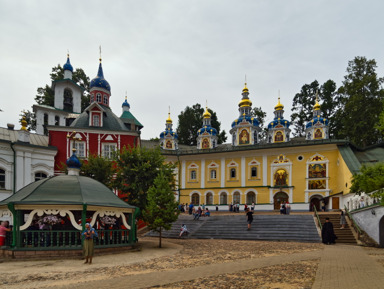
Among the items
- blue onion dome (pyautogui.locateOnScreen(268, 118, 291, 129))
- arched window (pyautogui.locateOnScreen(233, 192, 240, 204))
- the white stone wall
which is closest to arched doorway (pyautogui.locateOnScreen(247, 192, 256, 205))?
arched window (pyautogui.locateOnScreen(233, 192, 240, 204))

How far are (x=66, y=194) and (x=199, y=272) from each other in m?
8.05

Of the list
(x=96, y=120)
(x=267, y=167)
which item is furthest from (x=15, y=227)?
(x=267, y=167)

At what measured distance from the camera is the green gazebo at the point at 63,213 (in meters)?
13.5

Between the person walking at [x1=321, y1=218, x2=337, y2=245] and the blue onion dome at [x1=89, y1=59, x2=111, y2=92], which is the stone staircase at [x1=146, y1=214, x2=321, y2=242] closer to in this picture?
the person walking at [x1=321, y1=218, x2=337, y2=245]

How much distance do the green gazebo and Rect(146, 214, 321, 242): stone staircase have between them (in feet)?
28.6

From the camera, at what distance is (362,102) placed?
38.3m

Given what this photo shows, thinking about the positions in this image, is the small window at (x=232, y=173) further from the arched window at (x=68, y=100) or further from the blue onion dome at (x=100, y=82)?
the arched window at (x=68, y=100)

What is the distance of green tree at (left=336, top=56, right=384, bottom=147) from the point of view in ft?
123

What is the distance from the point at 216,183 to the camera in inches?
1592

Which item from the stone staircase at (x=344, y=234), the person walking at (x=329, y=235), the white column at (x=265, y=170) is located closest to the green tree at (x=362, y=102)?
the white column at (x=265, y=170)

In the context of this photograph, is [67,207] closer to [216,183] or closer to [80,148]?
[80,148]

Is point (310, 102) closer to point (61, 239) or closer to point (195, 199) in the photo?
point (195, 199)

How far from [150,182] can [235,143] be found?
23.8 m

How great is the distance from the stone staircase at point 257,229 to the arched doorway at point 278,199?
36.2 feet
